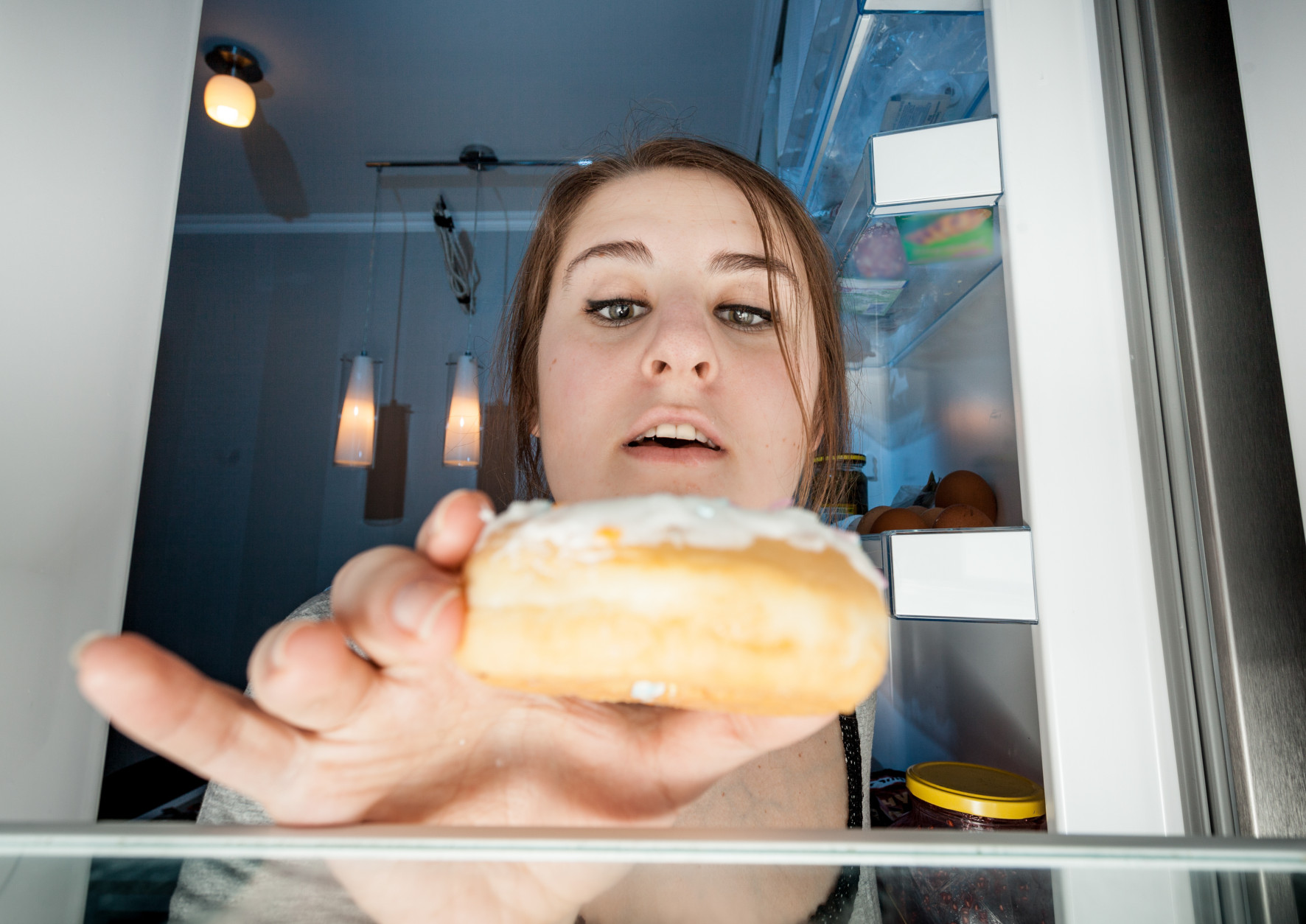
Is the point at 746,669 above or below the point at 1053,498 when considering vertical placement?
below

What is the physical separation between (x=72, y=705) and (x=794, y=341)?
0.98 metres

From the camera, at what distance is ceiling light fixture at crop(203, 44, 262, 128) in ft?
9.16

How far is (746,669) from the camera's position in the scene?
1.10ft

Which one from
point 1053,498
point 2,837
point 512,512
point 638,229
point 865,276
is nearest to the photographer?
point 2,837

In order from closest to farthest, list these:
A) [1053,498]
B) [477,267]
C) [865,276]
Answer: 1. [1053,498]
2. [865,276]
3. [477,267]

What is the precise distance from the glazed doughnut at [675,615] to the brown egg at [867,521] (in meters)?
0.95

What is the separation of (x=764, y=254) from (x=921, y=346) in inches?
20.5

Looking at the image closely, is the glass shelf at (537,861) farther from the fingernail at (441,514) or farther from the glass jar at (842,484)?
the glass jar at (842,484)

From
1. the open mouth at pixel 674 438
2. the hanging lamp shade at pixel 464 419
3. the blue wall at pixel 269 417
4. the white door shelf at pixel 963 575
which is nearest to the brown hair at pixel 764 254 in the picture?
the open mouth at pixel 674 438

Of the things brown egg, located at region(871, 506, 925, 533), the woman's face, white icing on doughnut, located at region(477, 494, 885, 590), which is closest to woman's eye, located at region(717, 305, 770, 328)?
the woman's face

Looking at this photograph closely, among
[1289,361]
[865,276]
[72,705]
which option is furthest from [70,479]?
[865,276]

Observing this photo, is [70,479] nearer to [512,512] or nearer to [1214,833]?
[512,512]

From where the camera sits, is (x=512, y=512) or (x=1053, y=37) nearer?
(x=512, y=512)

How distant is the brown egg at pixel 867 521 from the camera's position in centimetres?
127
